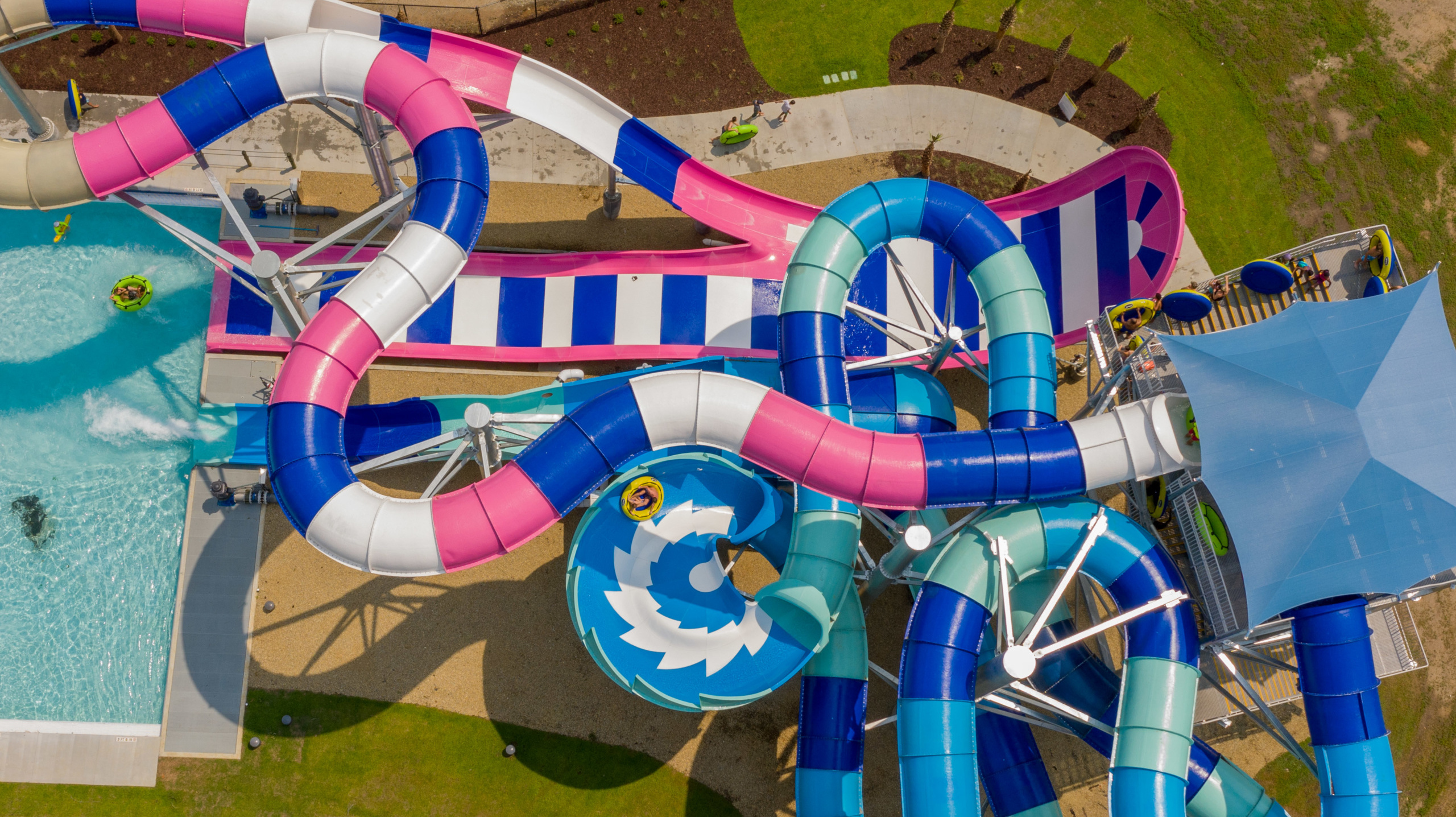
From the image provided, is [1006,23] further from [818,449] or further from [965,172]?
[818,449]

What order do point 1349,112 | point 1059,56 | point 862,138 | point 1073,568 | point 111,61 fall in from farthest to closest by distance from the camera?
point 1349,112
point 1059,56
point 862,138
point 111,61
point 1073,568

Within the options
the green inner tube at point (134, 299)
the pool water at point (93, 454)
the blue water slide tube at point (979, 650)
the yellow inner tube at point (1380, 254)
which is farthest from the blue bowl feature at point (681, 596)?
the yellow inner tube at point (1380, 254)

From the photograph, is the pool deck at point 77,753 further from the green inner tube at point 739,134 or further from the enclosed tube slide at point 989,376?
the green inner tube at point 739,134

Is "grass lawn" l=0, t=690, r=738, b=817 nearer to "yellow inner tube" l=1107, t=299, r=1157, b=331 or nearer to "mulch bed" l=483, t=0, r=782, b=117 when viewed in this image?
"yellow inner tube" l=1107, t=299, r=1157, b=331

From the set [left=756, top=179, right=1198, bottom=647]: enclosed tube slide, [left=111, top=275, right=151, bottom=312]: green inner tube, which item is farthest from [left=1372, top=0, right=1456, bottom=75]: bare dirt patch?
[left=111, top=275, right=151, bottom=312]: green inner tube

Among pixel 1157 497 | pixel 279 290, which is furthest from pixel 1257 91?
pixel 279 290

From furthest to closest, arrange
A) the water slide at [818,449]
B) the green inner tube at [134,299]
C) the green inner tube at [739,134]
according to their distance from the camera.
Answer: 1. the green inner tube at [739,134]
2. the green inner tube at [134,299]
3. the water slide at [818,449]
